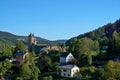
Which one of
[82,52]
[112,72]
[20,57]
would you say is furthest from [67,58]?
[112,72]

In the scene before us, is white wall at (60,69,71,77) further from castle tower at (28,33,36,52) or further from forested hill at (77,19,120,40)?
forested hill at (77,19,120,40)

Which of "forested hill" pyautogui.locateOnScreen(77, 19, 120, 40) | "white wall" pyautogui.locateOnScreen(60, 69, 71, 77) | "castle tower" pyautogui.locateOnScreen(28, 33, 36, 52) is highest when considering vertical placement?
"forested hill" pyautogui.locateOnScreen(77, 19, 120, 40)

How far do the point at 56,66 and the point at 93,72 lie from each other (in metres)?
12.7

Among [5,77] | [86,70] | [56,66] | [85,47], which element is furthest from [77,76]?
[85,47]

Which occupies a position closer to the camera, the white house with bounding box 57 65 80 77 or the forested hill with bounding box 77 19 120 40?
the white house with bounding box 57 65 80 77

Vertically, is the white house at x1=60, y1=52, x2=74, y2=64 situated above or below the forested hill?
below

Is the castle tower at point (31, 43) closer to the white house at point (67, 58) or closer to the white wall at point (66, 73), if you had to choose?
the white house at point (67, 58)

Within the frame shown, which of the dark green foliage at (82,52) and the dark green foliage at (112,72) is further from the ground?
the dark green foliage at (82,52)

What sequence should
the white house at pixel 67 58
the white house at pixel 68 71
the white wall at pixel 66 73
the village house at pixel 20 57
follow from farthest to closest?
the village house at pixel 20 57, the white house at pixel 67 58, the white wall at pixel 66 73, the white house at pixel 68 71

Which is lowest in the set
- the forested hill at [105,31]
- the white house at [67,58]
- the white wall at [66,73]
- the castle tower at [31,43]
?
the white wall at [66,73]

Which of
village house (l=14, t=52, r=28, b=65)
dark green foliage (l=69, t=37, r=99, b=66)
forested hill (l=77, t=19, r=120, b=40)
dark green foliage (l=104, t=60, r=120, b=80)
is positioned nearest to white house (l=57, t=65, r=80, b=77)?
dark green foliage (l=69, t=37, r=99, b=66)

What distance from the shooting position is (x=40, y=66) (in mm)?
70750

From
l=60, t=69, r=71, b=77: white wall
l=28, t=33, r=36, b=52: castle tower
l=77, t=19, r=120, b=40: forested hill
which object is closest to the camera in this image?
l=60, t=69, r=71, b=77: white wall

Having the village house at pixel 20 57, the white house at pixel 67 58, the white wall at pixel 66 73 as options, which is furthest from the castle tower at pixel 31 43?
the white wall at pixel 66 73
